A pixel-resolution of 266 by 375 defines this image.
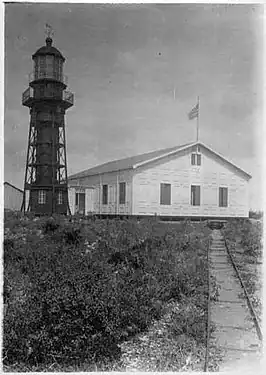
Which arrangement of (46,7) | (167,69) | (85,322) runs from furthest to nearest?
(167,69) < (46,7) < (85,322)

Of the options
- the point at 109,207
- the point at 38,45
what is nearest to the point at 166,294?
the point at 109,207

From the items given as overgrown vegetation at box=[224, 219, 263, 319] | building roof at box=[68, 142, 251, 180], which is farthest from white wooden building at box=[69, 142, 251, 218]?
overgrown vegetation at box=[224, 219, 263, 319]

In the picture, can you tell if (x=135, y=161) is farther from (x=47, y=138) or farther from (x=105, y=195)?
(x=47, y=138)

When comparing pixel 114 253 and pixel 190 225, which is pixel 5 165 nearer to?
pixel 114 253

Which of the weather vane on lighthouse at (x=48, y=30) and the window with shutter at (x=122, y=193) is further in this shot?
the window with shutter at (x=122, y=193)

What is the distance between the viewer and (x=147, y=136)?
3127 millimetres

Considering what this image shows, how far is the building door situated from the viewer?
3124 mm

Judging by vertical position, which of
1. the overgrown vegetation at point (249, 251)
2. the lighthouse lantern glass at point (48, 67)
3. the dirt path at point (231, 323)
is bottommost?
the dirt path at point (231, 323)

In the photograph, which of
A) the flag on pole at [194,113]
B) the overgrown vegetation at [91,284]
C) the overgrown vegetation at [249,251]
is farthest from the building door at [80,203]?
the overgrown vegetation at [249,251]

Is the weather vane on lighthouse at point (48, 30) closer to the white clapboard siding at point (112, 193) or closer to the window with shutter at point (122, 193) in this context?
the white clapboard siding at point (112, 193)

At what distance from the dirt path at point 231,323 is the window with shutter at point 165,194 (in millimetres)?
443

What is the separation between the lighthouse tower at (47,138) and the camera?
302 centimetres

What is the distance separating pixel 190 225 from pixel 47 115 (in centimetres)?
130

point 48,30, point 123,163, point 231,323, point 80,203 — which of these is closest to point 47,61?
point 48,30
